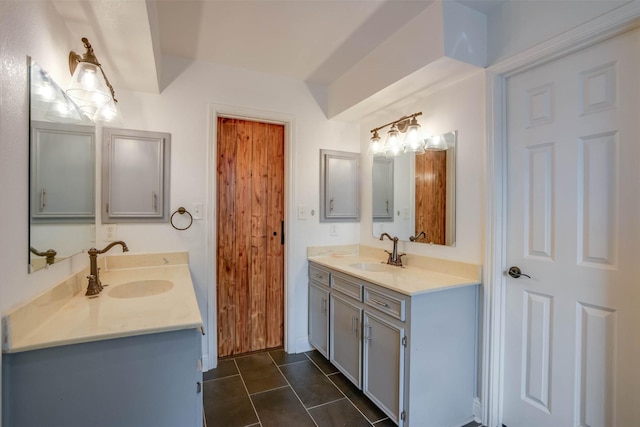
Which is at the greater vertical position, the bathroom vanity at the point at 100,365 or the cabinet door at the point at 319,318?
the bathroom vanity at the point at 100,365

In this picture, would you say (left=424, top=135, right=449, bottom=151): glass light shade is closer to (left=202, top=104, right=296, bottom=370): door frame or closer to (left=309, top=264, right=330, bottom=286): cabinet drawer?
(left=202, top=104, right=296, bottom=370): door frame

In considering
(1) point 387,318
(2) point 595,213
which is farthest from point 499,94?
(1) point 387,318

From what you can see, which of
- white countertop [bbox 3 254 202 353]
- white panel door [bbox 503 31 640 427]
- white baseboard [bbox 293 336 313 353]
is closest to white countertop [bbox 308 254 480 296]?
white panel door [bbox 503 31 640 427]

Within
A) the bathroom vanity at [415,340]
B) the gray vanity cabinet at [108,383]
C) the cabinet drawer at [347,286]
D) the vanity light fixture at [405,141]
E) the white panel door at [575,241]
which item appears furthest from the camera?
the vanity light fixture at [405,141]

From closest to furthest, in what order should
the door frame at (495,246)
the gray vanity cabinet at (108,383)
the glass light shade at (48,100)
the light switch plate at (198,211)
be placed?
the gray vanity cabinet at (108,383) < the glass light shade at (48,100) < the door frame at (495,246) < the light switch plate at (198,211)

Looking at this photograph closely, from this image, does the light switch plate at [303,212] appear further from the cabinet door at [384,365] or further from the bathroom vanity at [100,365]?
the bathroom vanity at [100,365]

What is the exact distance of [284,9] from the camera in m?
1.79

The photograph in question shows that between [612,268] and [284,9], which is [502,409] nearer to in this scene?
[612,268]

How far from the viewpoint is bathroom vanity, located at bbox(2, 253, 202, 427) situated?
99 centimetres

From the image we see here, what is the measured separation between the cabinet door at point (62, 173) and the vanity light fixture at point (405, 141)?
2.09m

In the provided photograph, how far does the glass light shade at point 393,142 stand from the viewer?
2.45 metres

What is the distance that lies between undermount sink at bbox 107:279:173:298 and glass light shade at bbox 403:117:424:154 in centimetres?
194

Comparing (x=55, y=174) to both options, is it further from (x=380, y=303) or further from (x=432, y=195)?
(x=432, y=195)

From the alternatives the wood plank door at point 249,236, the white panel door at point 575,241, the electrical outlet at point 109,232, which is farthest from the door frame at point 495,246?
the electrical outlet at point 109,232
